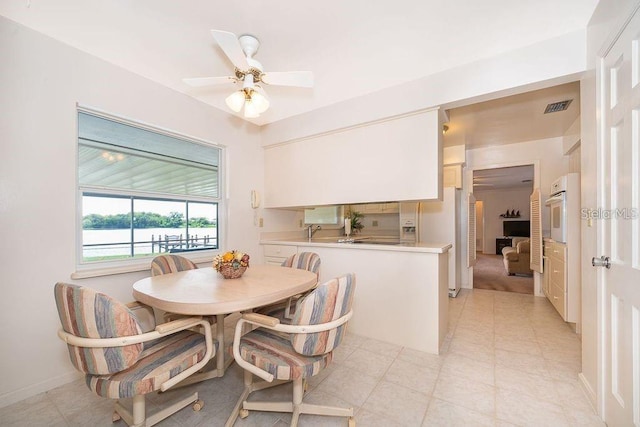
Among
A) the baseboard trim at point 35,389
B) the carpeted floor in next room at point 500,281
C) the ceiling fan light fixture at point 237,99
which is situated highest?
the ceiling fan light fixture at point 237,99

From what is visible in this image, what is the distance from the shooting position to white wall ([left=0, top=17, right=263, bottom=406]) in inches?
65.5

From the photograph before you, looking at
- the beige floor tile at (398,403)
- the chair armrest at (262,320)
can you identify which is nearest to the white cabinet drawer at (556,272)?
the beige floor tile at (398,403)

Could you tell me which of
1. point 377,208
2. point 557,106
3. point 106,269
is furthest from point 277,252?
point 557,106

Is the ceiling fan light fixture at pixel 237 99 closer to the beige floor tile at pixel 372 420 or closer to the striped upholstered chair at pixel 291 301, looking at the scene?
the striped upholstered chair at pixel 291 301

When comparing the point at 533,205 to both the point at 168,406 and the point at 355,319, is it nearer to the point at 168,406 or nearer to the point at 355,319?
the point at 355,319

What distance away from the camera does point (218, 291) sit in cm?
149

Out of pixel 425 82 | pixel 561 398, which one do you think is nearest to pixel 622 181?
pixel 561 398

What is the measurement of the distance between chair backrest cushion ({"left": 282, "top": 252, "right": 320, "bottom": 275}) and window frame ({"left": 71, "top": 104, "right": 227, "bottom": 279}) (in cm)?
112

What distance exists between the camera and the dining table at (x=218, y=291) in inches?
50.8

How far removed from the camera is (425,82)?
236 cm

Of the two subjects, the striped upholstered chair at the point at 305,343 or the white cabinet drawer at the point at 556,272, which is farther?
the white cabinet drawer at the point at 556,272

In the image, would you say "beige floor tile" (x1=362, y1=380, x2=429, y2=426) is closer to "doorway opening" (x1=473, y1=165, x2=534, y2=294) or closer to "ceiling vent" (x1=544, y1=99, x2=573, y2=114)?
"ceiling vent" (x1=544, y1=99, x2=573, y2=114)

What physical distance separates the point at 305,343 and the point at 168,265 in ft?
5.05

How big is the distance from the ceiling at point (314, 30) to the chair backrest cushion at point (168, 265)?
1662 millimetres
